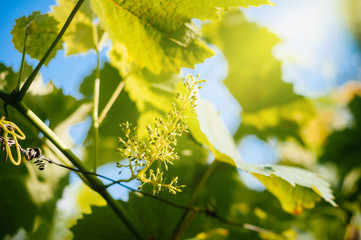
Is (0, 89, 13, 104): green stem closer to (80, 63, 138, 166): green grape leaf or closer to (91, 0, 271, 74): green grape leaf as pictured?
(91, 0, 271, 74): green grape leaf

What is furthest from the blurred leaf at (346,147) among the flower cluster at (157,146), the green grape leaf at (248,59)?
the flower cluster at (157,146)

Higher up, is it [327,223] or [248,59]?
[248,59]

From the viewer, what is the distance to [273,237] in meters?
1.09

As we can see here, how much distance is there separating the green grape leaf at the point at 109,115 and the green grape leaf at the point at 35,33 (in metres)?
0.34

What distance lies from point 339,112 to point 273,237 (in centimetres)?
118

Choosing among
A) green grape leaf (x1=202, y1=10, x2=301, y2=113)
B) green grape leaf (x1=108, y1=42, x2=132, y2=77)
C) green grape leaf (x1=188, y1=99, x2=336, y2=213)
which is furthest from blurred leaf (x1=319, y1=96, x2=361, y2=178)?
green grape leaf (x1=108, y1=42, x2=132, y2=77)

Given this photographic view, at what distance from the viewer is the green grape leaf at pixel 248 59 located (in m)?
1.47

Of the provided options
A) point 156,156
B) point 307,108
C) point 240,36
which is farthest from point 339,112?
point 156,156

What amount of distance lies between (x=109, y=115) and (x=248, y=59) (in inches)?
37.0

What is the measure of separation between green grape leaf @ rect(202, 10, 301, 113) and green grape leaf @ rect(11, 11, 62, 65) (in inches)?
41.7

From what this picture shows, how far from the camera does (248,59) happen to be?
1.52 meters

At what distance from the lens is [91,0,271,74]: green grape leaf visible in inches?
23.1

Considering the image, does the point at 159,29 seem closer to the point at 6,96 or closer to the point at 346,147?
the point at 6,96

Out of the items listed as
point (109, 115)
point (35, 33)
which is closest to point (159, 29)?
point (35, 33)
